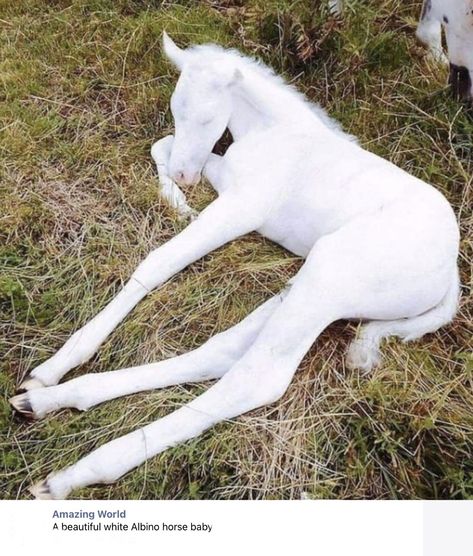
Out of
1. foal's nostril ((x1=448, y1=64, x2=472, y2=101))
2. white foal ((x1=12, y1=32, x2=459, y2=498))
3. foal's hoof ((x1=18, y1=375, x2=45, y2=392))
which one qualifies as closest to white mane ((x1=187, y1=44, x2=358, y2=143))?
white foal ((x1=12, y1=32, x2=459, y2=498))

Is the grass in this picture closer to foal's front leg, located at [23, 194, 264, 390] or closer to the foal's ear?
foal's front leg, located at [23, 194, 264, 390]

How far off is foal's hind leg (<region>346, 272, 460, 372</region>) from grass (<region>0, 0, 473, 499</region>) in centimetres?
5

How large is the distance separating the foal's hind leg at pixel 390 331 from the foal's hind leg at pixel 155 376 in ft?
0.87

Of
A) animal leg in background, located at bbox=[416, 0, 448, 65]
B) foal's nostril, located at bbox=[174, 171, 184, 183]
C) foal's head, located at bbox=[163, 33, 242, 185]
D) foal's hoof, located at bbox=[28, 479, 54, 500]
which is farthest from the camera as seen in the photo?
animal leg in background, located at bbox=[416, 0, 448, 65]

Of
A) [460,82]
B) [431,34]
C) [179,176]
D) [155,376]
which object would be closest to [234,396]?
[155,376]

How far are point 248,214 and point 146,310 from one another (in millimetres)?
436

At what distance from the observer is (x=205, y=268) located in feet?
8.14

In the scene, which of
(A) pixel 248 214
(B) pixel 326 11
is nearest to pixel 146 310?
(A) pixel 248 214

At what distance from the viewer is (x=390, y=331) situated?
221 cm

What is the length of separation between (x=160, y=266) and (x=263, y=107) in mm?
662

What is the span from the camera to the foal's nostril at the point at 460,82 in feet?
9.32

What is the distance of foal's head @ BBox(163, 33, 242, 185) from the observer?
2582 millimetres

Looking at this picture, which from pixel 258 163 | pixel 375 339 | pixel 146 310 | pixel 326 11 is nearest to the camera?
pixel 375 339
